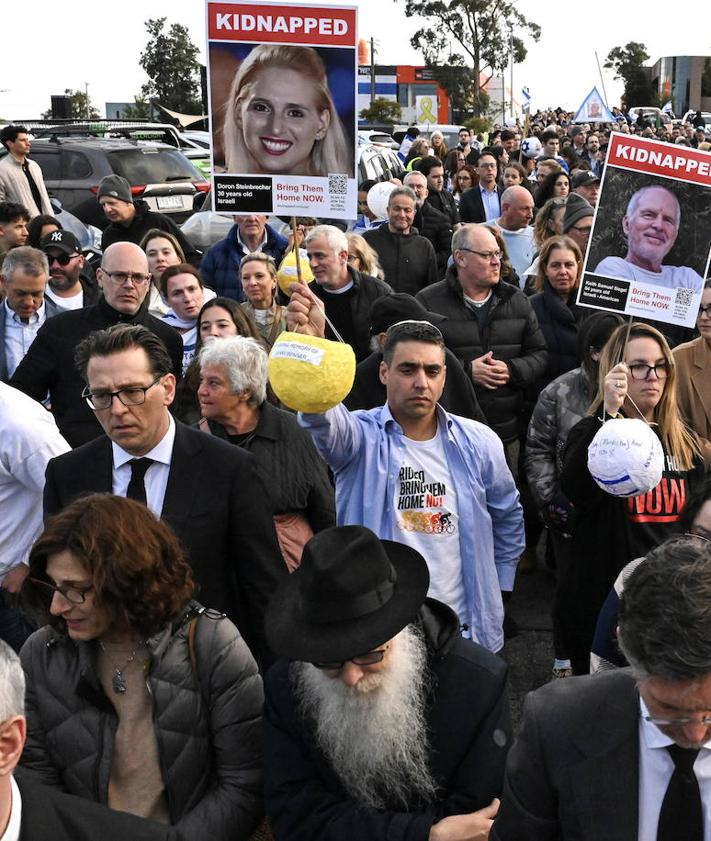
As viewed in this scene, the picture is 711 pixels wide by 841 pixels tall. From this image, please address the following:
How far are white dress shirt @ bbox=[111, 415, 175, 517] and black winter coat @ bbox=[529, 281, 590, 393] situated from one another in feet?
11.3

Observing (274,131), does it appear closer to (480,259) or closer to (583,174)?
(480,259)

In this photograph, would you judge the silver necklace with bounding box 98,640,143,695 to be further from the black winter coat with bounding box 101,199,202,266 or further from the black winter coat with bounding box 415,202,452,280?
the black winter coat with bounding box 415,202,452,280

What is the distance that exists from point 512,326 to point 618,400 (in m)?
2.13

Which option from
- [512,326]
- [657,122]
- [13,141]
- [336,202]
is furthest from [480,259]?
[657,122]

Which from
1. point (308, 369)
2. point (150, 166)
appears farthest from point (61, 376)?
point (150, 166)

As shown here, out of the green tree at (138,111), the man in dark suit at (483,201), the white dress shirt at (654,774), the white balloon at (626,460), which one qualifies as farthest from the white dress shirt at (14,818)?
the green tree at (138,111)

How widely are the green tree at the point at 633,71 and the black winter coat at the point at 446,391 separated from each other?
78.8m

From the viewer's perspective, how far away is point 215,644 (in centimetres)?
277

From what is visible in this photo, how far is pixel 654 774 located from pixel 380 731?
70 centimetres

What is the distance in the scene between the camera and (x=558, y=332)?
21.3 ft

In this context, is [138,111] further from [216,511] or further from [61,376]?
[216,511]

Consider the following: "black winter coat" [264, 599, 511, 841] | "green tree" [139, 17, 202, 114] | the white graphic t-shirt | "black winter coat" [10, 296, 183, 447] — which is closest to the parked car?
"black winter coat" [10, 296, 183, 447]

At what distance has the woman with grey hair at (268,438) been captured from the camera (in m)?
4.21

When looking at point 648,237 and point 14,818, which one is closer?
point 14,818
